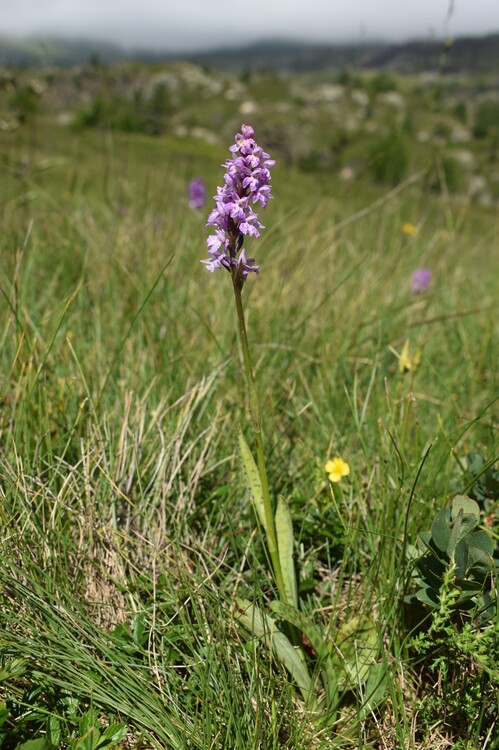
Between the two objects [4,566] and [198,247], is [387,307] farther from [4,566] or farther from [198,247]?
[4,566]

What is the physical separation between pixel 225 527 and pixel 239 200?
3.09 ft

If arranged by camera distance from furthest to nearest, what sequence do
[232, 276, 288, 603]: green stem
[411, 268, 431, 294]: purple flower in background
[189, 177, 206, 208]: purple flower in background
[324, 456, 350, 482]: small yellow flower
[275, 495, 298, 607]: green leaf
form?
[189, 177, 206, 208]: purple flower in background < [411, 268, 431, 294]: purple flower in background < [324, 456, 350, 482]: small yellow flower < [275, 495, 298, 607]: green leaf < [232, 276, 288, 603]: green stem

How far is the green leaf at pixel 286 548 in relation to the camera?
1400 millimetres

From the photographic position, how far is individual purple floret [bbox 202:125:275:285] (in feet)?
3.65

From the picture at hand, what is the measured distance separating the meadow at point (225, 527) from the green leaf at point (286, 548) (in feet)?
0.18

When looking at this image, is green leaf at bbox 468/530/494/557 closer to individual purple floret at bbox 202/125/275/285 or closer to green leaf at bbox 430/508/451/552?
green leaf at bbox 430/508/451/552

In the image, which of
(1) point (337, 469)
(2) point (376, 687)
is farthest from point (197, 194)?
(2) point (376, 687)

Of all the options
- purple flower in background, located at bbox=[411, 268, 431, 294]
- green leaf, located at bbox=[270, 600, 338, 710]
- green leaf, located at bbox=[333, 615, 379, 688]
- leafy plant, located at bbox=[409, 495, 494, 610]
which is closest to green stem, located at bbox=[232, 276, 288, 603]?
green leaf, located at bbox=[270, 600, 338, 710]

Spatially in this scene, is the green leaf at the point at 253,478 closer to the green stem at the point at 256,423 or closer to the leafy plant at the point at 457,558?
the green stem at the point at 256,423

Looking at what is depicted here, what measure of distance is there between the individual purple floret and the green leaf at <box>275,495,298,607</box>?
59 cm

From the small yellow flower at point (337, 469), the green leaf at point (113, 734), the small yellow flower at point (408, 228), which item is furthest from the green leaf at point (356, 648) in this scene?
the small yellow flower at point (408, 228)

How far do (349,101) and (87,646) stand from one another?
3.84m

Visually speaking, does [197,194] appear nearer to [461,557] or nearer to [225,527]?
[225,527]

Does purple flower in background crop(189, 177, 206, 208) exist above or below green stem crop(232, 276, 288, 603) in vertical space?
above
